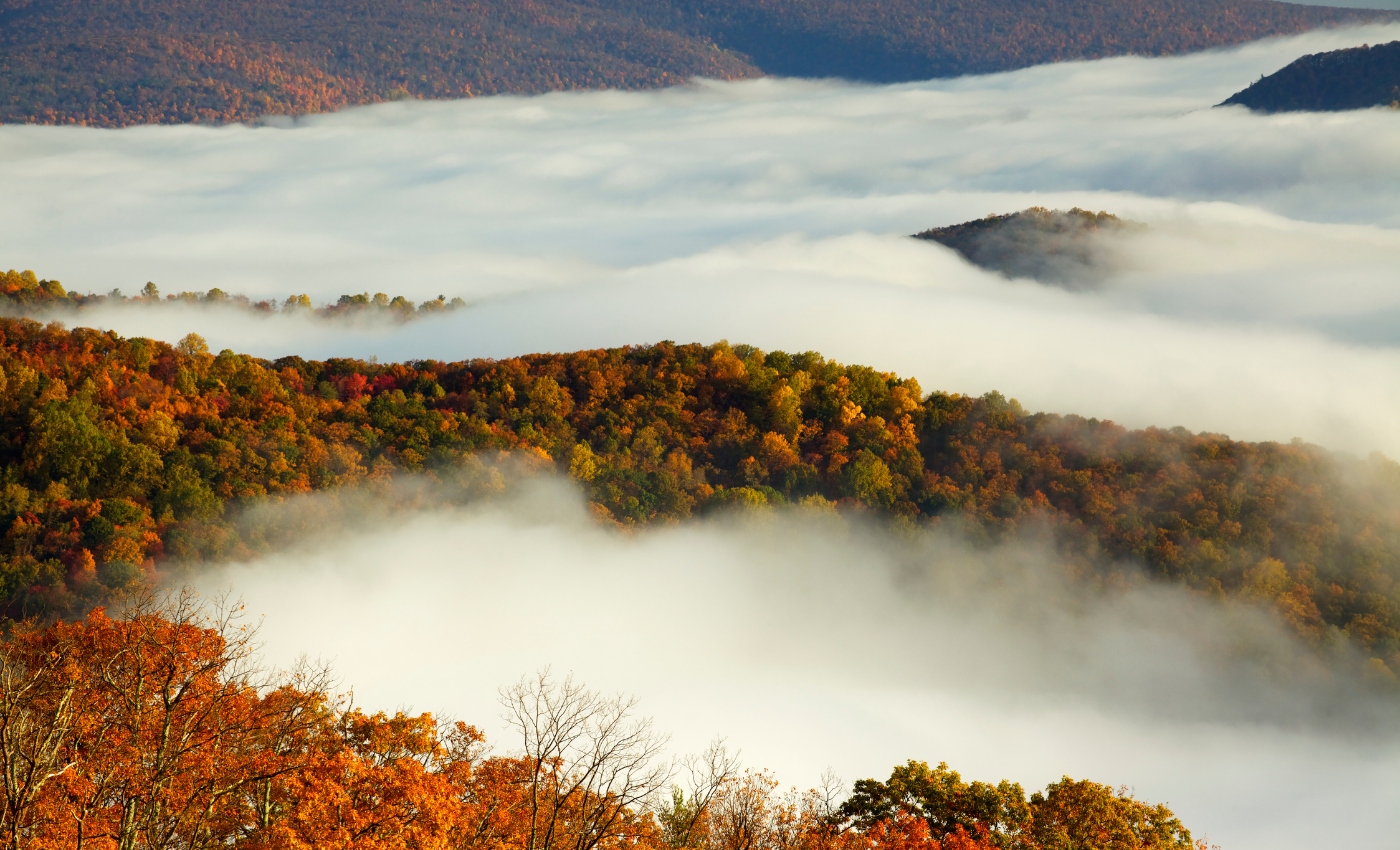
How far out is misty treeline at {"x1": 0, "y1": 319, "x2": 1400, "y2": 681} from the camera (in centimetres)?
6881

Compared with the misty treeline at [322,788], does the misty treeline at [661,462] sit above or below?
above

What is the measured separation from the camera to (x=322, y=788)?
25.2 meters

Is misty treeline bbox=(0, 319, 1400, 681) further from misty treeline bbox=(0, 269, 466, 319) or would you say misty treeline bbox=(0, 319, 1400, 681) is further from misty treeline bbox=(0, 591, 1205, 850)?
misty treeline bbox=(0, 269, 466, 319)

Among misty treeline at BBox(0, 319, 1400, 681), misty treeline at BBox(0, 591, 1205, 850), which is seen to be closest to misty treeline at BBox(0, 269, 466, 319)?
misty treeline at BBox(0, 319, 1400, 681)

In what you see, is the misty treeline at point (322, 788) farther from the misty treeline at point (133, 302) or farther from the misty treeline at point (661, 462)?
the misty treeline at point (133, 302)

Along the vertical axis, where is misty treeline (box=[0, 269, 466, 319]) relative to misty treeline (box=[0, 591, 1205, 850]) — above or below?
above

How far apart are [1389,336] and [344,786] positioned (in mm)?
217363

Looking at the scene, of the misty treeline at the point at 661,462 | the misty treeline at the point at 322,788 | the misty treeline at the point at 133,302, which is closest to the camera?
the misty treeline at the point at 322,788

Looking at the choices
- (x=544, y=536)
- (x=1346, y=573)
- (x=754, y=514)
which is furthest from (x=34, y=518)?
(x=1346, y=573)

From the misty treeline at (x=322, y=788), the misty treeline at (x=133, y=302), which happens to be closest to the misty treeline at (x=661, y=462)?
the misty treeline at (x=322, y=788)

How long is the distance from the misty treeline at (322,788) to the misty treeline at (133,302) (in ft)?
360

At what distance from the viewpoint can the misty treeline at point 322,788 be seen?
2298cm

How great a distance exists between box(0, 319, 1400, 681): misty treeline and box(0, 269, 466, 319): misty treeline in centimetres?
4754

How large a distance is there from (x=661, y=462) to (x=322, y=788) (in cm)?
6319
